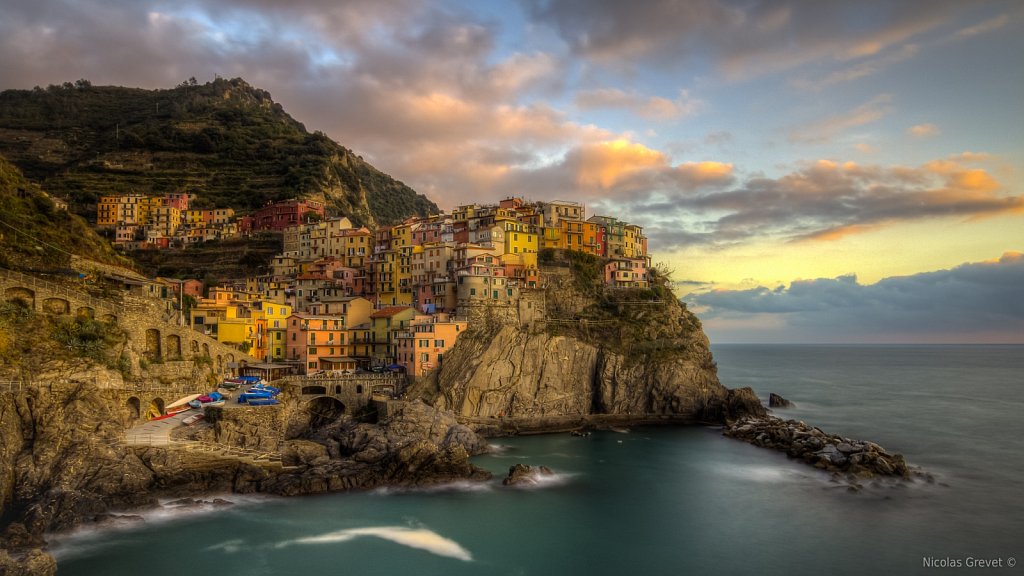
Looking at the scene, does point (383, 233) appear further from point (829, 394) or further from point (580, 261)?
point (829, 394)

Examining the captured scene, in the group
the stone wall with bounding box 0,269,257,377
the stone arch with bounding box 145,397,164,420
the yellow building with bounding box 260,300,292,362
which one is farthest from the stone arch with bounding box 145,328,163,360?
the yellow building with bounding box 260,300,292,362

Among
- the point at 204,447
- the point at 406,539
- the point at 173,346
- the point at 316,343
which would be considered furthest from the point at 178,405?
the point at 406,539

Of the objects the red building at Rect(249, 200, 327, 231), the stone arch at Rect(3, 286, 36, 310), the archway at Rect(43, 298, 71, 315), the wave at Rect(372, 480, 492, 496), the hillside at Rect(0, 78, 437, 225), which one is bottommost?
the wave at Rect(372, 480, 492, 496)

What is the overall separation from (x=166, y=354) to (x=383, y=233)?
3396cm

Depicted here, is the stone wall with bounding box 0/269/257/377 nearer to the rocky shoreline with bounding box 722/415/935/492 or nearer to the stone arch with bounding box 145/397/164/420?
the stone arch with bounding box 145/397/164/420

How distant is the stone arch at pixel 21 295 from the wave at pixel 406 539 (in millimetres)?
21045

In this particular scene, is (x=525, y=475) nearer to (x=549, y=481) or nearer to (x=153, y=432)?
(x=549, y=481)

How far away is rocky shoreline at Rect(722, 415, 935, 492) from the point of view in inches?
1475

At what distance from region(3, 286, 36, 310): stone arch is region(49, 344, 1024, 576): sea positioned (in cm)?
1536

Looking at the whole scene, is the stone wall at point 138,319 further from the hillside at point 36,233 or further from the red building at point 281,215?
the red building at point 281,215

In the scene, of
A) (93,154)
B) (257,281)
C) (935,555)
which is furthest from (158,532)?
(93,154)

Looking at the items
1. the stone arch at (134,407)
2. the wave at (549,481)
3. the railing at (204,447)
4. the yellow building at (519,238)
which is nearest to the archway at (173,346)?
the stone arch at (134,407)

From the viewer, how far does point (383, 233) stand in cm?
7200

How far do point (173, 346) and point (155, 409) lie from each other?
5960 millimetres
